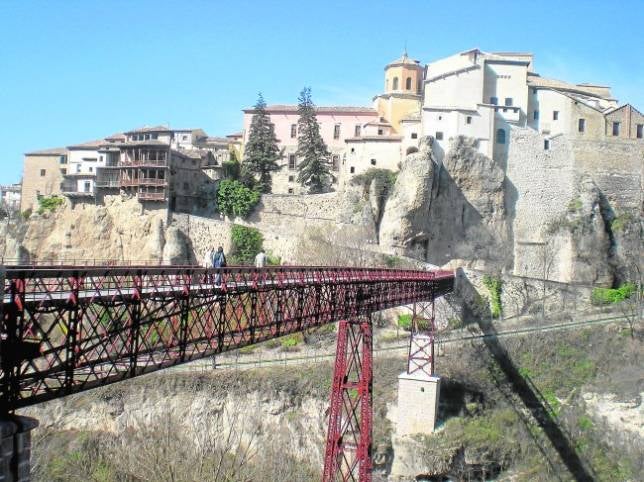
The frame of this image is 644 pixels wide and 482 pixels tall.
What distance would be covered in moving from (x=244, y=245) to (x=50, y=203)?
49.1ft

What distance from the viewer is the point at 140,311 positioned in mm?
13273

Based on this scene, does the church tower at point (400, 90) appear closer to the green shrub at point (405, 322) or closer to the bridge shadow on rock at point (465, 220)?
the bridge shadow on rock at point (465, 220)

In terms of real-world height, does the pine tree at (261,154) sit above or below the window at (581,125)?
below

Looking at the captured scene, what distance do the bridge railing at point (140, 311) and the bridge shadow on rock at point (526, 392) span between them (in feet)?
38.8

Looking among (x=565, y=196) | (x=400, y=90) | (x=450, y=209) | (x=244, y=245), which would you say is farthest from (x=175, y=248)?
(x=565, y=196)

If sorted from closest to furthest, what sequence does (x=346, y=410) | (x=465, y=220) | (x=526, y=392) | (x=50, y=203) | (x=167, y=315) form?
1. (x=167, y=315)
2. (x=346, y=410)
3. (x=526, y=392)
4. (x=465, y=220)
5. (x=50, y=203)

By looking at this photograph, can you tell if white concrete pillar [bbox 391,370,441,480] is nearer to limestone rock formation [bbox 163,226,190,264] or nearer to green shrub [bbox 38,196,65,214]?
limestone rock formation [bbox 163,226,190,264]

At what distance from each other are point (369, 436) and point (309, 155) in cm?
3423

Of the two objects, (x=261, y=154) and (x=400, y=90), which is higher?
(x=400, y=90)

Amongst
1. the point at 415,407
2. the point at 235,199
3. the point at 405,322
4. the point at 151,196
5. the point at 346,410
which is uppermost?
the point at 235,199

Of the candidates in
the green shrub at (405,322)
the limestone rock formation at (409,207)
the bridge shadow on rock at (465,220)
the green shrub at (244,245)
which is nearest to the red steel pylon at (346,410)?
the green shrub at (405,322)

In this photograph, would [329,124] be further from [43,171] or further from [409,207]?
[43,171]

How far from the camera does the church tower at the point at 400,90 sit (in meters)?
60.5

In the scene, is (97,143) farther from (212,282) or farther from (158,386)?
(212,282)
